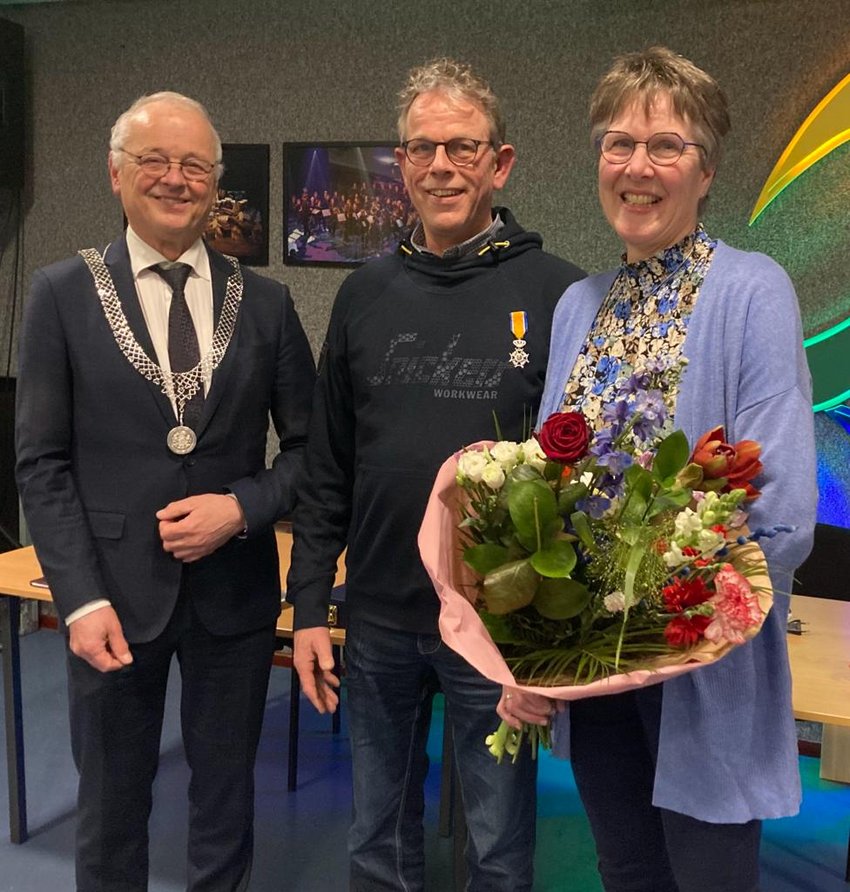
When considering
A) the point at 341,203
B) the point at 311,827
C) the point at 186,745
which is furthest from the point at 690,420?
the point at 341,203

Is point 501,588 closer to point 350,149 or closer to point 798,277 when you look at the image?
point 798,277

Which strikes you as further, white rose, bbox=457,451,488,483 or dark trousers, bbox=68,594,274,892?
dark trousers, bbox=68,594,274,892

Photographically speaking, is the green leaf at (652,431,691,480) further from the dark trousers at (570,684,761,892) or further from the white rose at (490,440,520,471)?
the dark trousers at (570,684,761,892)

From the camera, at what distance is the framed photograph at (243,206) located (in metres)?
4.05

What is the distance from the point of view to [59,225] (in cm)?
447

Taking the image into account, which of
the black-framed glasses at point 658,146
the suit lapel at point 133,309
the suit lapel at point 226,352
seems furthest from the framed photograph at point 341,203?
the black-framed glasses at point 658,146

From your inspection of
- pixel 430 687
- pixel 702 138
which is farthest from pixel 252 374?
pixel 702 138

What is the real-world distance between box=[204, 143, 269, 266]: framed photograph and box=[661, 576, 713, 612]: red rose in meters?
3.28

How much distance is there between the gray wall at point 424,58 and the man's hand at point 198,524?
2228 millimetres

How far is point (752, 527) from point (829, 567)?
1969 millimetres

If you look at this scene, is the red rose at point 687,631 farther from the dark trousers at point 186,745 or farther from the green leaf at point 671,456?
the dark trousers at point 186,745

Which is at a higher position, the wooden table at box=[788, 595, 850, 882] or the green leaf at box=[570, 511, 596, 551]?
the green leaf at box=[570, 511, 596, 551]

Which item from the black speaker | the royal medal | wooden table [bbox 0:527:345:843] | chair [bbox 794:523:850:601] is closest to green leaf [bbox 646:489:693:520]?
the royal medal

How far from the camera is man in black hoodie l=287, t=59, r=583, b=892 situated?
1.72 m
